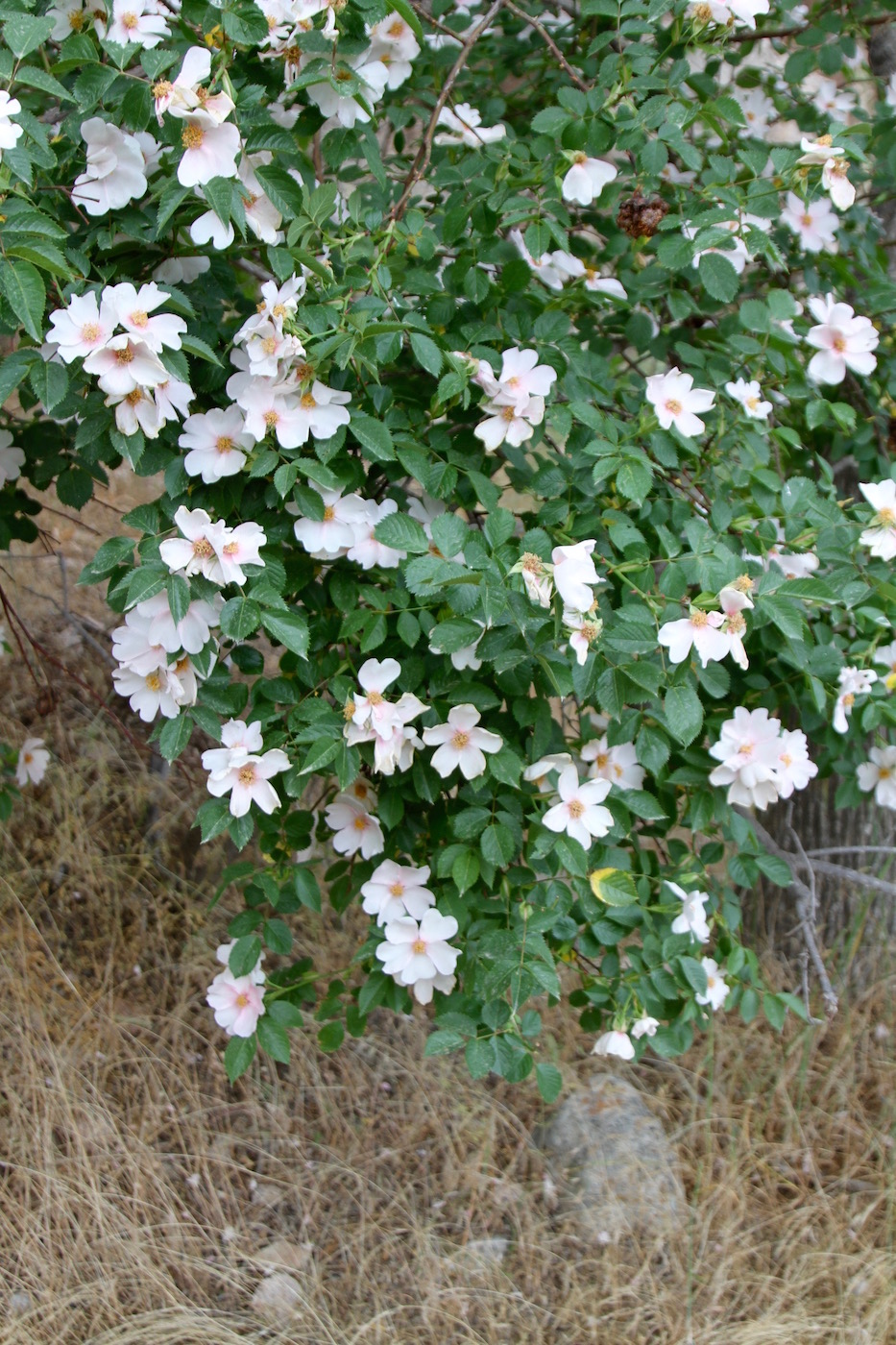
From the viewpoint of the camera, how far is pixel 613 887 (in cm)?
129

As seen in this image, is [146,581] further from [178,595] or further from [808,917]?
[808,917]

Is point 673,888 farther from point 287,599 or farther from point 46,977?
point 46,977

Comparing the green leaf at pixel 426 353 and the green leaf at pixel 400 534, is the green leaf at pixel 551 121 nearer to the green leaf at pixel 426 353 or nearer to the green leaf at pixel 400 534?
the green leaf at pixel 426 353

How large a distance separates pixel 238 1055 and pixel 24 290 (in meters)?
0.94

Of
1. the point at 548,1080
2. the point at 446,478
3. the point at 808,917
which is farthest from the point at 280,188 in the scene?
the point at 808,917

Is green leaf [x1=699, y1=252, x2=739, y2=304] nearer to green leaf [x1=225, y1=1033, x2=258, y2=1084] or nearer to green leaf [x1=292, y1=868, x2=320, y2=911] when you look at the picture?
green leaf [x1=292, y1=868, x2=320, y2=911]

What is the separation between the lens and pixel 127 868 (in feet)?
7.75

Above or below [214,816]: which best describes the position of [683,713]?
above

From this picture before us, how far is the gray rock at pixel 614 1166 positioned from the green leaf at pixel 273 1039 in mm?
783

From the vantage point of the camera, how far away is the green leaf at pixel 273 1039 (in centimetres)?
137

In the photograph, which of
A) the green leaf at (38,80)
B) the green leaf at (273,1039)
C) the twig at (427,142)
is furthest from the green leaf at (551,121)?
the green leaf at (273,1039)

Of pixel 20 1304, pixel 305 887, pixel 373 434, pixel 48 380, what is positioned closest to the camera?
pixel 48 380

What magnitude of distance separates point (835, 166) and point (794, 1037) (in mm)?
1625

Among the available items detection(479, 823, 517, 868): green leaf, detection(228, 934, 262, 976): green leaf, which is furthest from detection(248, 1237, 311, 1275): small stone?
detection(479, 823, 517, 868): green leaf
